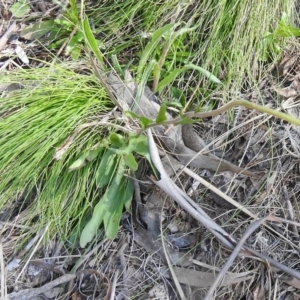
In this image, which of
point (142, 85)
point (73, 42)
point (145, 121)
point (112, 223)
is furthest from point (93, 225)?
point (73, 42)

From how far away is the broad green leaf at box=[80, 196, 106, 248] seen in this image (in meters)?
1.27

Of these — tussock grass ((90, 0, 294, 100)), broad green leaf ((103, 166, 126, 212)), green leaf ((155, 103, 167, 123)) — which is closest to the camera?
green leaf ((155, 103, 167, 123))

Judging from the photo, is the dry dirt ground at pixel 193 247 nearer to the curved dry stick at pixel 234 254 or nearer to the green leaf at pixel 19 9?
the curved dry stick at pixel 234 254

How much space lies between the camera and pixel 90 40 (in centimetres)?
134

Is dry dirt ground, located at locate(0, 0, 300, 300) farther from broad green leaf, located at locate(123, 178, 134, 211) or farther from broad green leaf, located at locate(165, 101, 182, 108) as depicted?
broad green leaf, located at locate(165, 101, 182, 108)

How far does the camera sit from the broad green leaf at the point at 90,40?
1.31 meters

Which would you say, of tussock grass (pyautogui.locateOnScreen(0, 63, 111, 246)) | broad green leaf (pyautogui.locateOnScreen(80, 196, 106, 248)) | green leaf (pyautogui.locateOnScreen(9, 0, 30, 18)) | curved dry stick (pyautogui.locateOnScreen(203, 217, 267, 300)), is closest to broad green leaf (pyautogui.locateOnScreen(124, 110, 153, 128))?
tussock grass (pyautogui.locateOnScreen(0, 63, 111, 246))

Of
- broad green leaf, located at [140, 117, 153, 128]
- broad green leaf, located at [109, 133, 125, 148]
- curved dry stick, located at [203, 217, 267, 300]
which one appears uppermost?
broad green leaf, located at [140, 117, 153, 128]

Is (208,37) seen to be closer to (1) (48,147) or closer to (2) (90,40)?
(2) (90,40)

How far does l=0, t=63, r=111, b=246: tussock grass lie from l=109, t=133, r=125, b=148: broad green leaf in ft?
0.20

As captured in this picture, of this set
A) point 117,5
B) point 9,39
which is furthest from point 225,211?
point 9,39

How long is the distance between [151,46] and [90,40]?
0.51 feet

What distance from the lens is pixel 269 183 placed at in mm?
1340

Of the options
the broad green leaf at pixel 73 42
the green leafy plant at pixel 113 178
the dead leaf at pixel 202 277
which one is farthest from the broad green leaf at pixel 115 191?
the broad green leaf at pixel 73 42
